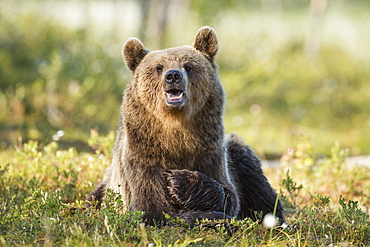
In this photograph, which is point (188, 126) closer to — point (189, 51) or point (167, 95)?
point (167, 95)

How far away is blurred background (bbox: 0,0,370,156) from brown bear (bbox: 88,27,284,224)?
4.44 m

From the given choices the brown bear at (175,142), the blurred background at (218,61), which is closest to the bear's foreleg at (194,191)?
the brown bear at (175,142)

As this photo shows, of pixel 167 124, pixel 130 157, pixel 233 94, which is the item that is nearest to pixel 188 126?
pixel 167 124

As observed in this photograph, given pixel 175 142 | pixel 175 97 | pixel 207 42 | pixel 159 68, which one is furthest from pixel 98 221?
pixel 207 42

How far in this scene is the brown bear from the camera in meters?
4.27

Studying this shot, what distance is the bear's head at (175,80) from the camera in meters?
4.26

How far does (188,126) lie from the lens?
4.43 m

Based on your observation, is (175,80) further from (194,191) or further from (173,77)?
(194,191)

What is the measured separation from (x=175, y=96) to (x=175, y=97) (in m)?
0.02

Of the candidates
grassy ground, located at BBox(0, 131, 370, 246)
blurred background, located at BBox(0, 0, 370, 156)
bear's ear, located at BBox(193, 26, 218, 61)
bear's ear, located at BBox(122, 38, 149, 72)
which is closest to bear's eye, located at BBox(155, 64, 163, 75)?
bear's ear, located at BBox(122, 38, 149, 72)

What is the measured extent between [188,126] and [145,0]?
9.06m

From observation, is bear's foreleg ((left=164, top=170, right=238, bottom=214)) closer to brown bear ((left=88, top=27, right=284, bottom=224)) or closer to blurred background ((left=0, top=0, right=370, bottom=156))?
brown bear ((left=88, top=27, right=284, bottom=224))

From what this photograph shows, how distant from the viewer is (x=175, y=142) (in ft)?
14.4

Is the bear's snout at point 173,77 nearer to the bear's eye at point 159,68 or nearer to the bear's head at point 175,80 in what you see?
the bear's head at point 175,80
